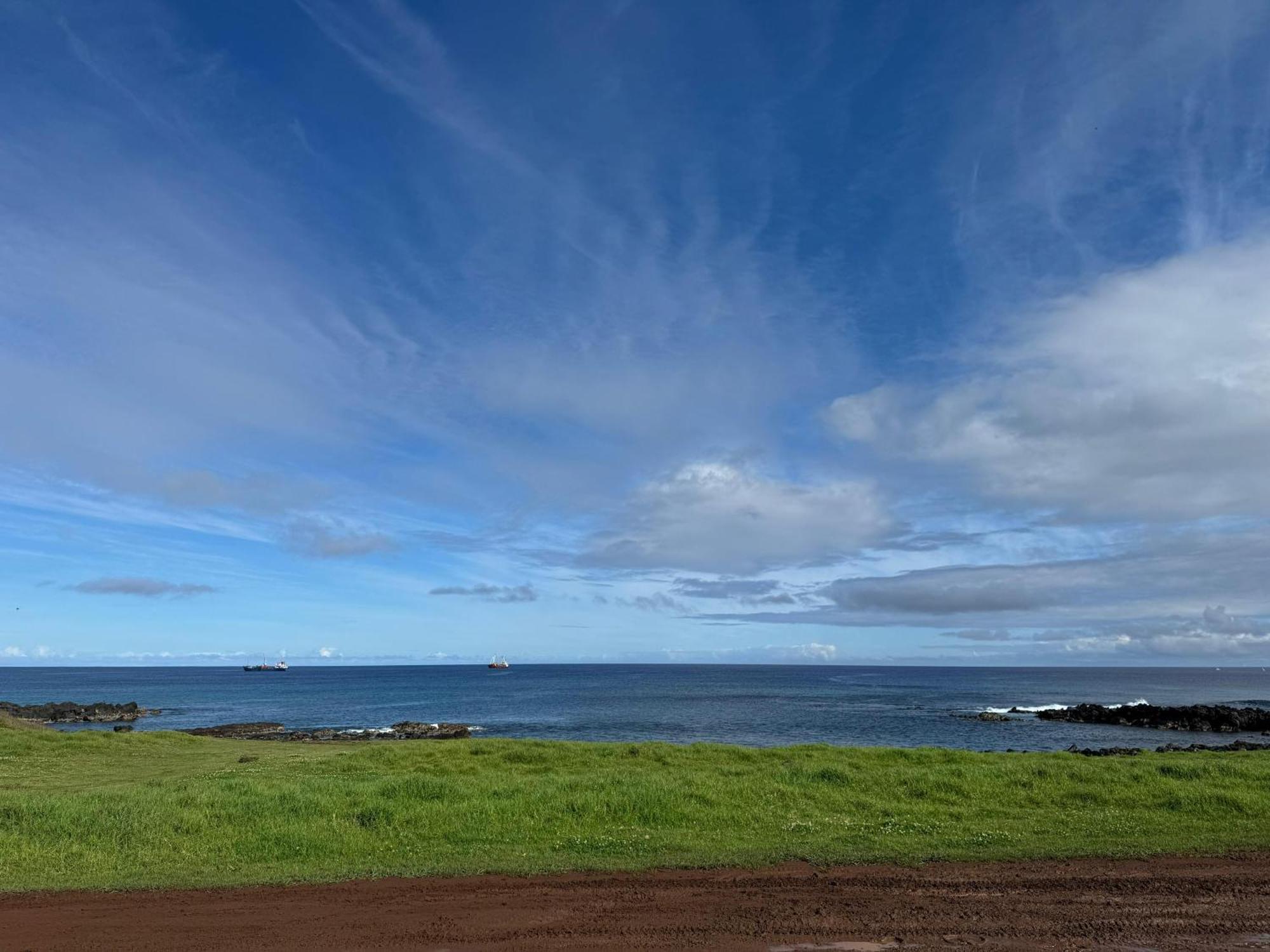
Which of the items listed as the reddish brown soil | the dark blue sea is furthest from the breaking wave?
the reddish brown soil

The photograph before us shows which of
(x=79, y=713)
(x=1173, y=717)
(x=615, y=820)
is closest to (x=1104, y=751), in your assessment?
(x=1173, y=717)

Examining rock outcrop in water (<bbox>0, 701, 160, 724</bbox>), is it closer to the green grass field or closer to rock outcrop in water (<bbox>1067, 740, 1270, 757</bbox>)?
the green grass field

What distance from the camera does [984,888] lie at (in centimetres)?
1416

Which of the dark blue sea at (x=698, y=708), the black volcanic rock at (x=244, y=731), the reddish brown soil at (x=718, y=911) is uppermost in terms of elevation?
the reddish brown soil at (x=718, y=911)

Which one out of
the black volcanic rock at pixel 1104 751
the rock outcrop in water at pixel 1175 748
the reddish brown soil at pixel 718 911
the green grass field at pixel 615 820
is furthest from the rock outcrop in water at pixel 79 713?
the rock outcrop in water at pixel 1175 748

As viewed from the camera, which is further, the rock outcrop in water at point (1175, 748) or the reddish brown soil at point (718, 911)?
the rock outcrop in water at point (1175, 748)

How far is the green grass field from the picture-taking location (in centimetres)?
1678

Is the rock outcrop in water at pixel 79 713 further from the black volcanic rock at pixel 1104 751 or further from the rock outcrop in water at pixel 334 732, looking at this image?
the black volcanic rock at pixel 1104 751

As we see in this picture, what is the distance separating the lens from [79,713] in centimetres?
10206

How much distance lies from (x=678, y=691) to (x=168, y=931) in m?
150

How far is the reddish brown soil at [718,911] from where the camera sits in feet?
38.8

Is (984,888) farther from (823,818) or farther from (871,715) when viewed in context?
(871,715)

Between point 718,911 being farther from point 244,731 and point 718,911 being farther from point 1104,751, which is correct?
point 244,731

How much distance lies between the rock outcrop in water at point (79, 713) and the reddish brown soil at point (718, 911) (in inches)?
3908
